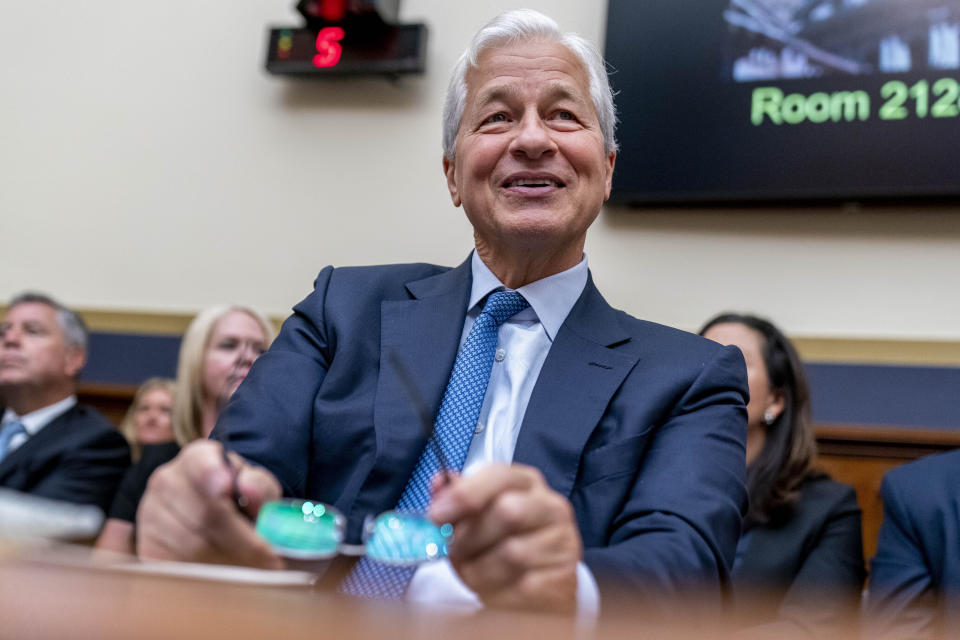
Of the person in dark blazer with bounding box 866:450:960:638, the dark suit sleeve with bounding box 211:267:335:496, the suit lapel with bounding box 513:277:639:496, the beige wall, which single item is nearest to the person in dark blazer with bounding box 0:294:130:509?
the beige wall

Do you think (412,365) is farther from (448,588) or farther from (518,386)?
(448,588)

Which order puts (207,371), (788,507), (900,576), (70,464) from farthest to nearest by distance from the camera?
(207,371) < (70,464) < (788,507) < (900,576)

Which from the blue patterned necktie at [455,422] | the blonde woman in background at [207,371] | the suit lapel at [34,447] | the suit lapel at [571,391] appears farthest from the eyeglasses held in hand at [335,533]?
the suit lapel at [34,447]

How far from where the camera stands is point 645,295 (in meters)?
2.75

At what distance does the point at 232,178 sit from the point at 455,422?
2.31 m

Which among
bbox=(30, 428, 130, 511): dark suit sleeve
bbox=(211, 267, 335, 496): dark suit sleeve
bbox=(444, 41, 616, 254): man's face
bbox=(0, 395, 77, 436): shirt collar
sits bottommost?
bbox=(30, 428, 130, 511): dark suit sleeve

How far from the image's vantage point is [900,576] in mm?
1712

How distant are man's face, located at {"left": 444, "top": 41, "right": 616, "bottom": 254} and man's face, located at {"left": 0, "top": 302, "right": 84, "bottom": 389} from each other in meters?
1.99

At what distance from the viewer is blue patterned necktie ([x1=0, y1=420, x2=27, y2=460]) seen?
265 cm

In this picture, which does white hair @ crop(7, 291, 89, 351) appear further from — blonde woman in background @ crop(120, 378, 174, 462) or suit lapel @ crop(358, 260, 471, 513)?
suit lapel @ crop(358, 260, 471, 513)

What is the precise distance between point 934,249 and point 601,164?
1635 millimetres

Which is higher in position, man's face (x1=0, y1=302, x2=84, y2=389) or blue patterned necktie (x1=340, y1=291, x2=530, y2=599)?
blue patterned necktie (x1=340, y1=291, x2=530, y2=599)

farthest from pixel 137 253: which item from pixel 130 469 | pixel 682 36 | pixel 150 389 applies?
pixel 682 36

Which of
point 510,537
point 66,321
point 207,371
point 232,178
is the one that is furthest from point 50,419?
point 510,537
